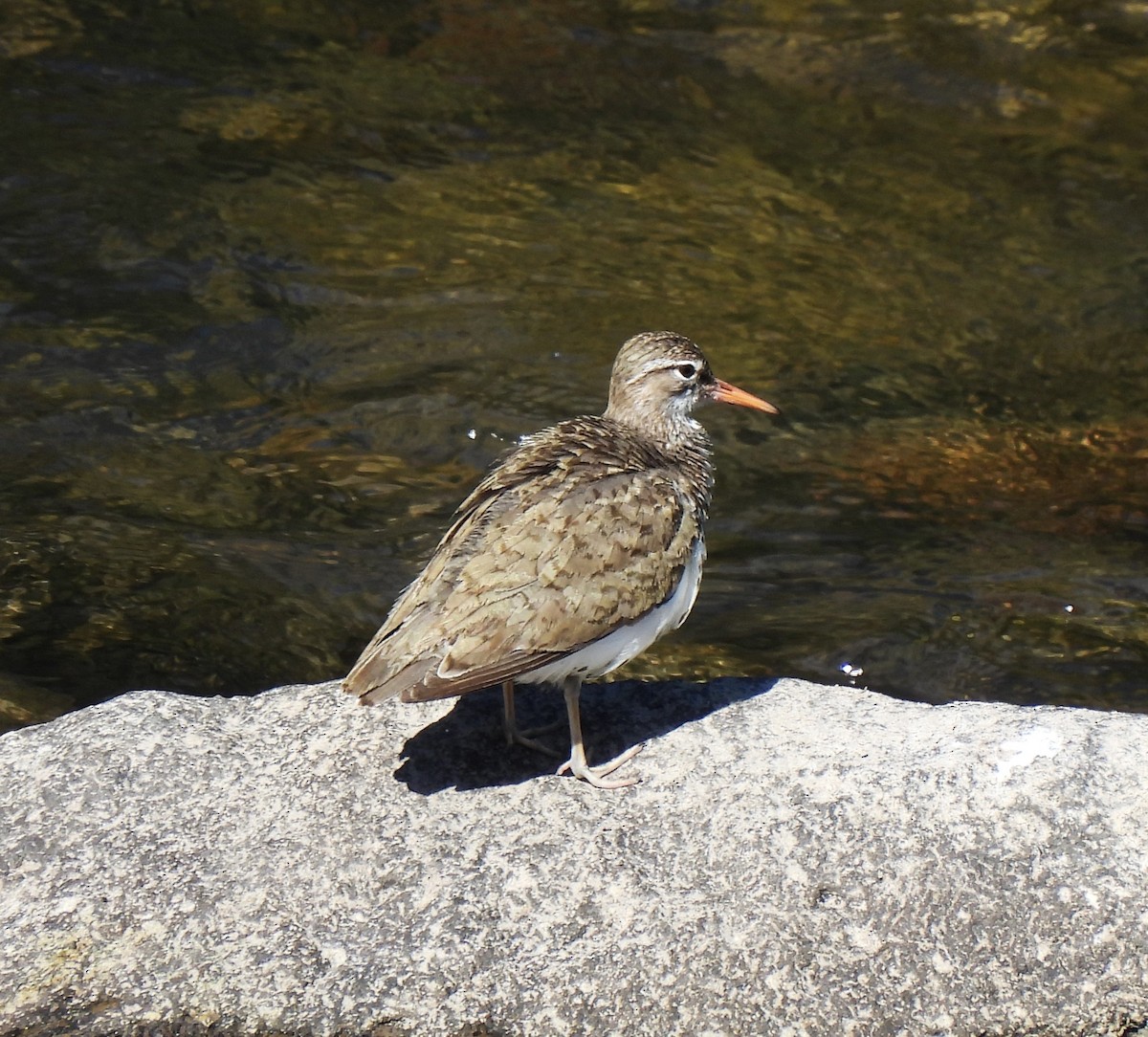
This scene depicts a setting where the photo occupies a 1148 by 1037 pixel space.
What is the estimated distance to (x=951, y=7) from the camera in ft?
48.4

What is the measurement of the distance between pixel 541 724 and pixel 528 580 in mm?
975

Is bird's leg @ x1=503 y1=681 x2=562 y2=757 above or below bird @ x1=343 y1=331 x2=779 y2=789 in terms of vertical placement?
below

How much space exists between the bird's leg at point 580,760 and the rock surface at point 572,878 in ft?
0.20

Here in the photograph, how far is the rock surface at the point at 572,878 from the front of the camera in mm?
4801

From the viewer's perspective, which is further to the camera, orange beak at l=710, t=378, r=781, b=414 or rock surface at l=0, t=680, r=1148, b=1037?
orange beak at l=710, t=378, r=781, b=414

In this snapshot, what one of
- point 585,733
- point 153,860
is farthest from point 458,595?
point 153,860

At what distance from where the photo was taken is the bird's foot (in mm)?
5816

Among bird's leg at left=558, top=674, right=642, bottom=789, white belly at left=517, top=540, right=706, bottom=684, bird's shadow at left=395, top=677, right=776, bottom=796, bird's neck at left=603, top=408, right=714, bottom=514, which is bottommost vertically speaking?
bird's shadow at left=395, top=677, right=776, bottom=796

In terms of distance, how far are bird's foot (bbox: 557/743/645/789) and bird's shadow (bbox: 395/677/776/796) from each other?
4.7 inches

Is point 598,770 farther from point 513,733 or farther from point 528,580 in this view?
point 528,580

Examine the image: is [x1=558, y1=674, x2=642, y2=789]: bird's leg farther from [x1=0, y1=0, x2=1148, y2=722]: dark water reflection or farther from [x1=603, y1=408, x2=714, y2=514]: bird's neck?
[x1=0, y1=0, x2=1148, y2=722]: dark water reflection

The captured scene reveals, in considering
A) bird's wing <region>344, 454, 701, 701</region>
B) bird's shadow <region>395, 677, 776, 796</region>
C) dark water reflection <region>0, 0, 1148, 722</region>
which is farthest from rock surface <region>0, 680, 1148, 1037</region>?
dark water reflection <region>0, 0, 1148, 722</region>

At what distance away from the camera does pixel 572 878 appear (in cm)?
530

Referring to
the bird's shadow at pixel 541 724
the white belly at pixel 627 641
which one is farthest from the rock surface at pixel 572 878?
the white belly at pixel 627 641
